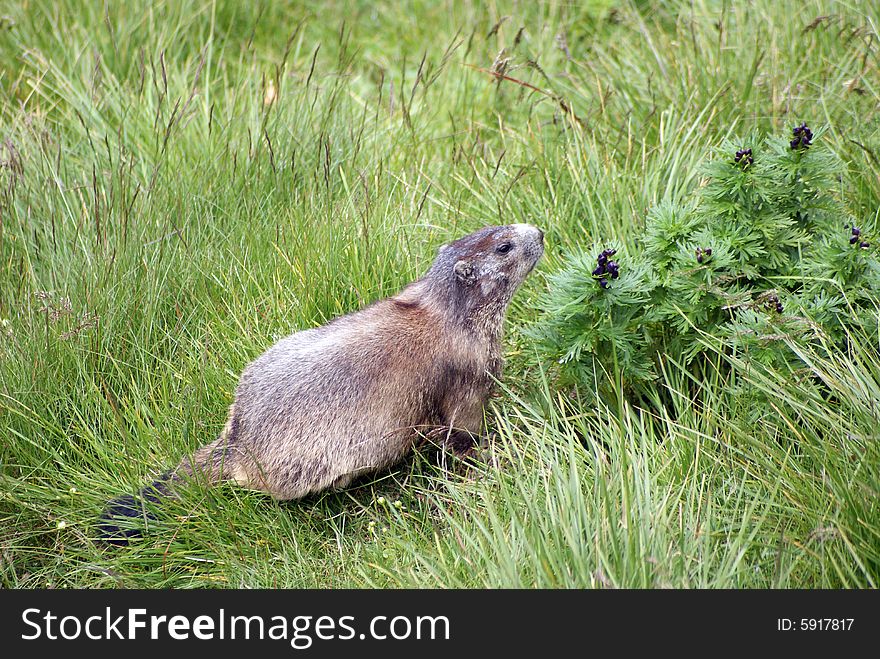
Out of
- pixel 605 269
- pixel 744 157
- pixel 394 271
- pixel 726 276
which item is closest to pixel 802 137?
pixel 744 157

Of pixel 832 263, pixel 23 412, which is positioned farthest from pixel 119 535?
pixel 832 263

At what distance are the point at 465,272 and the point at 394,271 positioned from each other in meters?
0.66

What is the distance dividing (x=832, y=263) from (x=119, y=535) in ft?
10.9

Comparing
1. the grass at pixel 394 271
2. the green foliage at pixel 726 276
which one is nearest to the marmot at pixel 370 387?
the grass at pixel 394 271

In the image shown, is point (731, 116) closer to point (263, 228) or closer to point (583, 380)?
point (583, 380)

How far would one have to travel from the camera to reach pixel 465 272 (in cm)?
455

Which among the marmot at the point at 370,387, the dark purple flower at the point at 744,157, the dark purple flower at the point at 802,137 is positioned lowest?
the marmot at the point at 370,387

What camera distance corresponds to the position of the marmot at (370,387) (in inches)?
162

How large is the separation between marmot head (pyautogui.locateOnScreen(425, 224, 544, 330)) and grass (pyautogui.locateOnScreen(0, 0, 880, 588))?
337mm

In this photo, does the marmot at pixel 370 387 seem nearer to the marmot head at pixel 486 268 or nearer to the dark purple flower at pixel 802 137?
the marmot head at pixel 486 268

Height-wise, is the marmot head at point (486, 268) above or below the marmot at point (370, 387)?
above

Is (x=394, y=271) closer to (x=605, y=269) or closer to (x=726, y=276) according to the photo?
(x=605, y=269)
